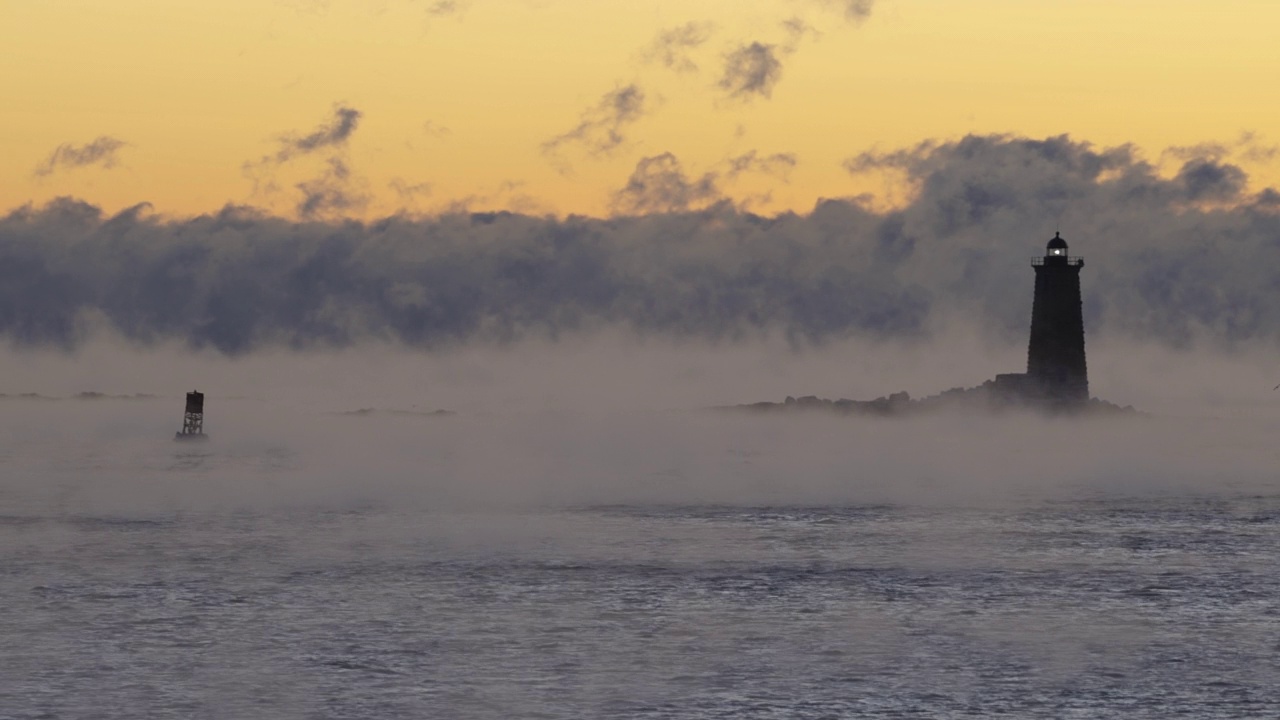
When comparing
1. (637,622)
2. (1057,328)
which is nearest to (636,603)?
(637,622)

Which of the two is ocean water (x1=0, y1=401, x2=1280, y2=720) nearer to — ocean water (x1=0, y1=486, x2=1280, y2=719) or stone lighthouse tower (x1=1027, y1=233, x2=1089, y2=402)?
ocean water (x1=0, y1=486, x2=1280, y2=719)

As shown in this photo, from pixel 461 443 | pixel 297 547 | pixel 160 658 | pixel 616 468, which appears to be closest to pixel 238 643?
pixel 160 658

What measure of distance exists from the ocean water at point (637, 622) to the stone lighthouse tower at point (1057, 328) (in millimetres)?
28460

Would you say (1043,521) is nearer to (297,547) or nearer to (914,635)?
(297,547)

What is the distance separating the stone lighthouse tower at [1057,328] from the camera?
85.7 m

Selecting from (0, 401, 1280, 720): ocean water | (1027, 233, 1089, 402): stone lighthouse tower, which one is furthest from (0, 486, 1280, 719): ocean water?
(1027, 233, 1089, 402): stone lighthouse tower

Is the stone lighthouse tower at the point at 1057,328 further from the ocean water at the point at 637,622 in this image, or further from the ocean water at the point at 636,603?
the ocean water at the point at 637,622

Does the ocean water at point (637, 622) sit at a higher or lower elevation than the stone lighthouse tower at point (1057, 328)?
lower

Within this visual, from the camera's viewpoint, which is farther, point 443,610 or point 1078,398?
point 1078,398

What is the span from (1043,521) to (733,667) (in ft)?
120

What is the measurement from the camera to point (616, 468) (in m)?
120

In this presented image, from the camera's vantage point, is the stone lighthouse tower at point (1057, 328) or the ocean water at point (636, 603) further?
the stone lighthouse tower at point (1057, 328)

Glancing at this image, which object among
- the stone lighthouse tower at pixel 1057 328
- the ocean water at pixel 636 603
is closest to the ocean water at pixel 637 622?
the ocean water at pixel 636 603

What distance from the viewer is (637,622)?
34438 mm
